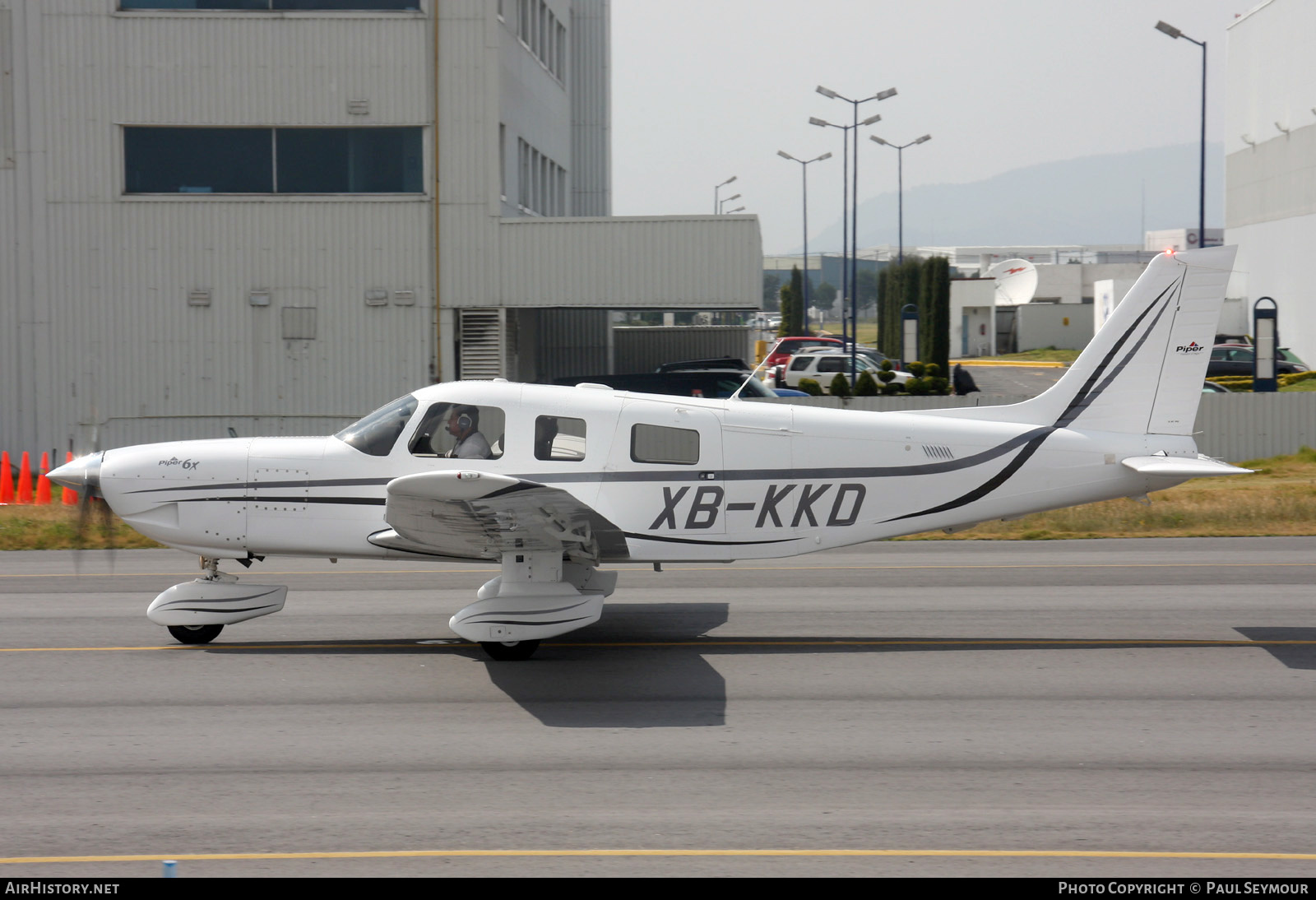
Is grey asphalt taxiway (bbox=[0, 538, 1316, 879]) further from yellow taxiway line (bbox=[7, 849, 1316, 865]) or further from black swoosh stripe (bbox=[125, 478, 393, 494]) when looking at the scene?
black swoosh stripe (bbox=[125, 478, 393, 494])

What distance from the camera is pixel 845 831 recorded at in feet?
20.0

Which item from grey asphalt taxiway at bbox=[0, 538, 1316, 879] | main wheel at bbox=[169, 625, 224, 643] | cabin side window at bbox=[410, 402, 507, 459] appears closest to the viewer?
grey asphalt taxiway at bbox=[0, 538, 1316, 879]

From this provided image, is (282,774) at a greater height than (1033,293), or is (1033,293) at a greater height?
(1033,293)

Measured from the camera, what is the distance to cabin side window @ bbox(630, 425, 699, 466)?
1002 centimetres

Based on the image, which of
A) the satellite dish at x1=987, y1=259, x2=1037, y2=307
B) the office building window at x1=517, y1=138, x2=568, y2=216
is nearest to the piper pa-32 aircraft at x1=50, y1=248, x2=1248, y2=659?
the office building window at x1=517, y1=138, x2=568, y2=216

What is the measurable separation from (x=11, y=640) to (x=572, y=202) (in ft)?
98.6

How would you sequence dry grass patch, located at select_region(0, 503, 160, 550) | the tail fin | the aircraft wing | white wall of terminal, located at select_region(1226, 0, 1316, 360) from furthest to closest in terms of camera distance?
white wall of terminal, located at select_region(1226, 0, 1316, 360) < dry grass patch, located at select_region(0, 503, 160, 550) < the tail fin < the aircraft wing

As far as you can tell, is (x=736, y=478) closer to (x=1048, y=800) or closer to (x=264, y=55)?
(x=1048, y=800)

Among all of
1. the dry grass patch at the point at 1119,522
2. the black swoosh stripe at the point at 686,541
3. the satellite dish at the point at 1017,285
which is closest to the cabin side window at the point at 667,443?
the black swoosh stripe at the point at 686,541

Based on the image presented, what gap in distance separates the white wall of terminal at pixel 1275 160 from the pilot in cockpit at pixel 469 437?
49786 millimetres

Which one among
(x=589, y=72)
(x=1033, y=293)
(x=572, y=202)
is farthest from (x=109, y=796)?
(x=1033, y=293)

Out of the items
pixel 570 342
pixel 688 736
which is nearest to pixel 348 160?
pixel 570 342

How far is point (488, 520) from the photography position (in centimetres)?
891

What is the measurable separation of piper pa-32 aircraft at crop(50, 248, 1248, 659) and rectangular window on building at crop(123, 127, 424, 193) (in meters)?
14.9
